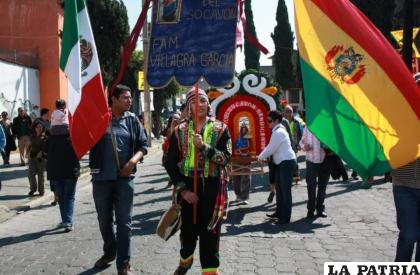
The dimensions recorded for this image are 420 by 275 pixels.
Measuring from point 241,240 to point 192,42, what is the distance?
2.80 meters

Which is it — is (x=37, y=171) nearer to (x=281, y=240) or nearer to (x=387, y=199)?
(x=281, y=240)

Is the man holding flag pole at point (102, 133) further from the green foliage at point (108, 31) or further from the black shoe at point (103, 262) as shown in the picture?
the green foliage at point (108, 31)

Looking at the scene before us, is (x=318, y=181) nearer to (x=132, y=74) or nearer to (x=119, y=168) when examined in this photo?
(x=119, y=168)

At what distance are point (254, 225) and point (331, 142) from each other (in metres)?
4.34

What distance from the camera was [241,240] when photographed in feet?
23.6

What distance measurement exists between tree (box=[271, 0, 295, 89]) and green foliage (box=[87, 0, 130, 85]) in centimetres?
3795

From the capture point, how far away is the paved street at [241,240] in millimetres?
6035

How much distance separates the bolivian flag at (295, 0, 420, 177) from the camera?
3.91 meters

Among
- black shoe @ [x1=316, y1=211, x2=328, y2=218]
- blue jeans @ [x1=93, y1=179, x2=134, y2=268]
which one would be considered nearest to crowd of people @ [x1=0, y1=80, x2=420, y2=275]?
blue jeans @ [x1=93, y1=179, x2=134, y2=268]

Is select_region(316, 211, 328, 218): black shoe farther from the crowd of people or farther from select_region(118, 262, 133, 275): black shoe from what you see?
select_region(118, 262, 133, 275): black shoe

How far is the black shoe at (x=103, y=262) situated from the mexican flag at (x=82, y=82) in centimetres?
120

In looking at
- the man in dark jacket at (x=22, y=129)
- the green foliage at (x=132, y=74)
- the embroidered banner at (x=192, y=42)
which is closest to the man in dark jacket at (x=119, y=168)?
the embroidered banner at (x=192, y=42)

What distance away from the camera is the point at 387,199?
10.5 metres

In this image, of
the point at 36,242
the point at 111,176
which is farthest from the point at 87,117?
the point at 36,242
